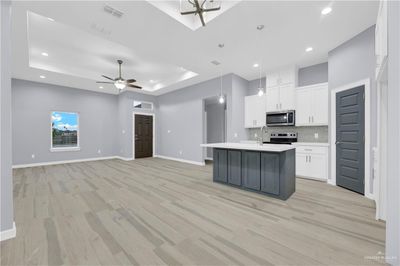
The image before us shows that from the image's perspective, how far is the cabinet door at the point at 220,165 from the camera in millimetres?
3906

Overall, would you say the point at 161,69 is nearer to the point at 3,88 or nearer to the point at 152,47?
the point at 152,47

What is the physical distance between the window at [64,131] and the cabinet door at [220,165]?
21.3ft

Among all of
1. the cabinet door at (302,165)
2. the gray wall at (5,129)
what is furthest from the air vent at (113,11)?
the cabinet door at (302,165)

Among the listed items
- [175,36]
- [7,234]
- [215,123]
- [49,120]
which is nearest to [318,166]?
[175,36]

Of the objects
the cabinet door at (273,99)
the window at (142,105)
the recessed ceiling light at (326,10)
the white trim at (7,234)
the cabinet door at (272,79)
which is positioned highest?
the recessed ceiling light at (326,10)

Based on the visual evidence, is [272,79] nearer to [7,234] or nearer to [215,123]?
[215,123]

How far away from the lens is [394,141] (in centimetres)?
152

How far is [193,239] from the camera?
1928 mm

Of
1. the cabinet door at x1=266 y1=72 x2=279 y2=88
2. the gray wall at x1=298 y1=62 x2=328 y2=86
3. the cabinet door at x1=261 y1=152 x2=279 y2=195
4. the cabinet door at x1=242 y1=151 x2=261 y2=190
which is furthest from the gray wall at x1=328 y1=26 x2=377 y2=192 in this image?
the cabinet door at x1=242 y1=151 x2=261 y2=190

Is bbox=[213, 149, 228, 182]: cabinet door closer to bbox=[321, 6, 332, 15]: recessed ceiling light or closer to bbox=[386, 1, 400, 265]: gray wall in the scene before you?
bbox=[386, 1, 400, 265]: gray wall

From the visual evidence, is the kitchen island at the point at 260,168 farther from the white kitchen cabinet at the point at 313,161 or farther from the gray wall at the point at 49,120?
the gray wall at the point at 49,120

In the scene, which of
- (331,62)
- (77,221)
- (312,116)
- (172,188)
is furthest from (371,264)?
(331,62)

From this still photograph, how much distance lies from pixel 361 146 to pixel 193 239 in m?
3.75

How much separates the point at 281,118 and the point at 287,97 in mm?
649
